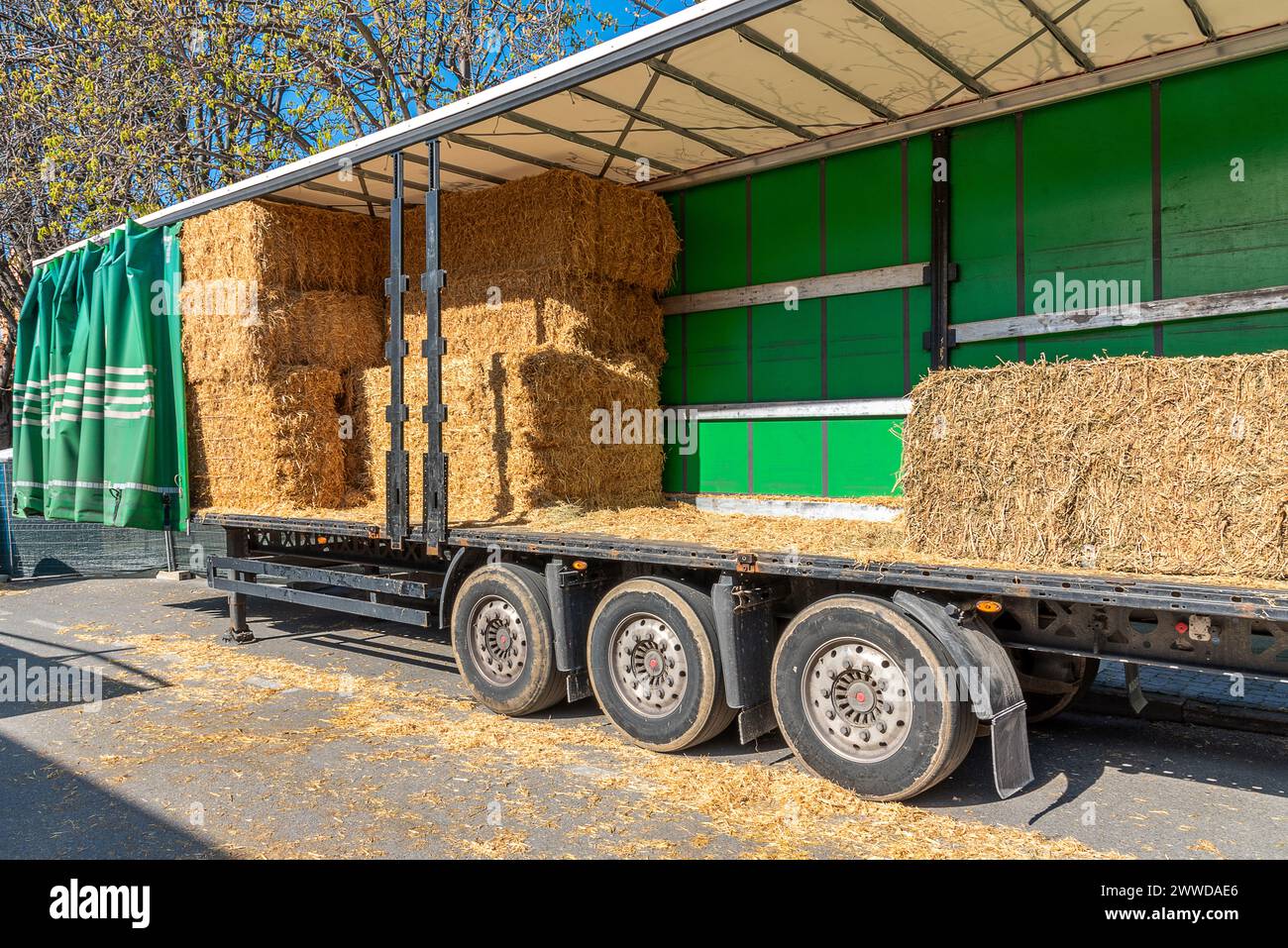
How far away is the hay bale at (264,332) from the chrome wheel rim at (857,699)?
6246 mm

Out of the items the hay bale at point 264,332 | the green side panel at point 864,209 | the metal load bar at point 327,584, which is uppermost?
the green side panel at point 864,209

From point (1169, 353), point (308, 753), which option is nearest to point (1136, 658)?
point (1169, 353)

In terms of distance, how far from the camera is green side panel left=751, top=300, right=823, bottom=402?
812cm

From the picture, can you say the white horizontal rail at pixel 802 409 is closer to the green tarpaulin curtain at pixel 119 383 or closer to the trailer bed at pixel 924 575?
the trailer bed at pixel 924 575

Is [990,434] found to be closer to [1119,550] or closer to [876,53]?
[1119,550]

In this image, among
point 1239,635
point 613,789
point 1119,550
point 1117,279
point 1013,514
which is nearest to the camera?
point 1239,635

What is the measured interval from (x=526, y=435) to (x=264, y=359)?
3.06m

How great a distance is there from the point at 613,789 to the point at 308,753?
201 centimetres

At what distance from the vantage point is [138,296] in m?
9.37

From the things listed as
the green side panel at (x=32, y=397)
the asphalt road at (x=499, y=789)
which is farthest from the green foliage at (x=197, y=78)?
the asphalt road at (x=499, y=789)

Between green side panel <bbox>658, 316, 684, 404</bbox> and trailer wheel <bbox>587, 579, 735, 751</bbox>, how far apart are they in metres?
3.49

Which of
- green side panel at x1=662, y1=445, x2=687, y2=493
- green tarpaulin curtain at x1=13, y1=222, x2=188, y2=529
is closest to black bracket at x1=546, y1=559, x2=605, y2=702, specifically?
green side panel at x1=662, y1=445, x2=687, y2=493

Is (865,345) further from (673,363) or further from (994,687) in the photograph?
(994,687)

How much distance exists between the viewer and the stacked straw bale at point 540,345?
25.7ft
